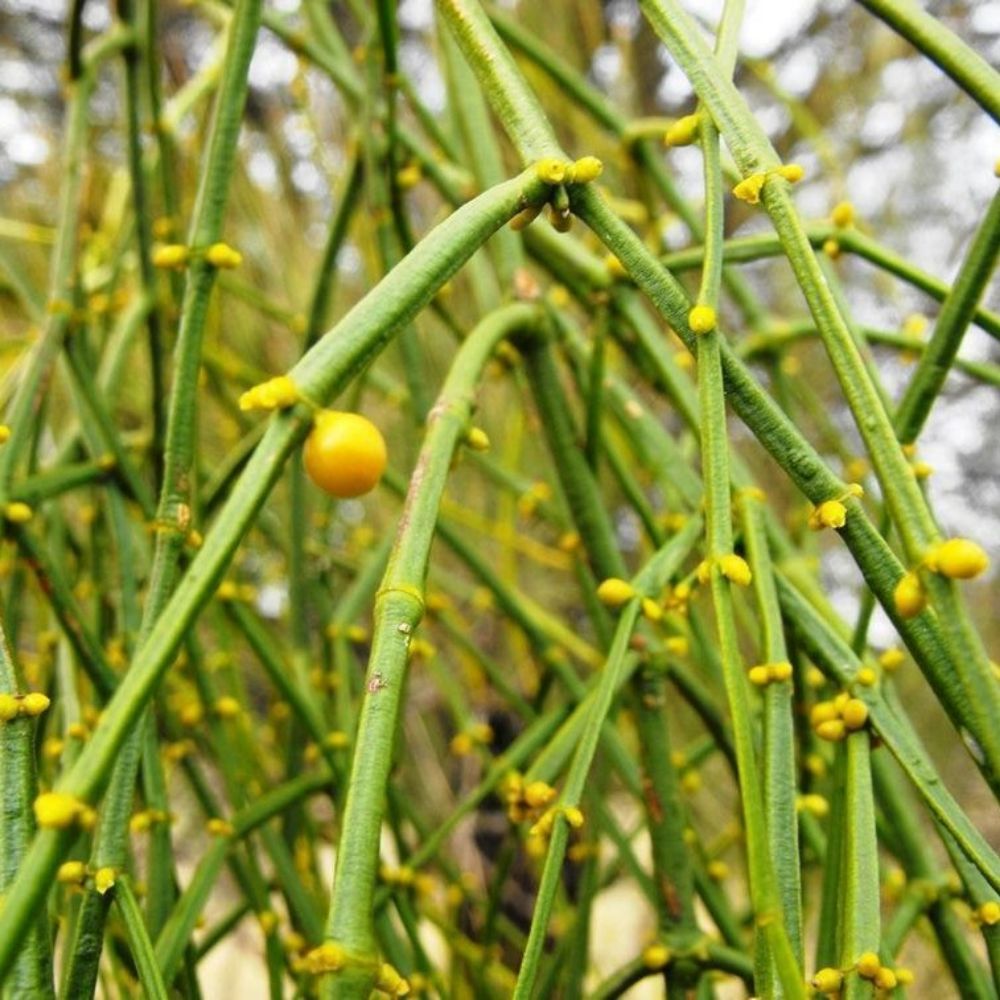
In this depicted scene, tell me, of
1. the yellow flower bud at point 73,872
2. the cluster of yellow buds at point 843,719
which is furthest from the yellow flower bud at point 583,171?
the yellow flower bud at point 73,872

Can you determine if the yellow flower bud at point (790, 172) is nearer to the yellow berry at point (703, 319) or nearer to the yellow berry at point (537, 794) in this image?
the yellow berry at point (703, 319)

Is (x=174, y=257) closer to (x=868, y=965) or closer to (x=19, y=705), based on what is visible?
(x=19, y=705)

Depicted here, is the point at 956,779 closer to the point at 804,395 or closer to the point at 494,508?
the point at 494,508

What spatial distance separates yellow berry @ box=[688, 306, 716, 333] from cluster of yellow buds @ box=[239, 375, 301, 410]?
149 millimetres

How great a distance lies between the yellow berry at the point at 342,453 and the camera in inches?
16.5

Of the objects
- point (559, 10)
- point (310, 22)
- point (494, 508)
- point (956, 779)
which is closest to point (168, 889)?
point (310, 22)

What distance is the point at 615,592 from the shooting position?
620 mm

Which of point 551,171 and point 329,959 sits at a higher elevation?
point 551,171

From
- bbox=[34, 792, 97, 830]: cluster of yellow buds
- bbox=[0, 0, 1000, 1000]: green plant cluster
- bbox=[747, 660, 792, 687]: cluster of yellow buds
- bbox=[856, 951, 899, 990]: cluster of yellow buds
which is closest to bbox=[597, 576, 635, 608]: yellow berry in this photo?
bbox=[0, 0, 1000, 1000]: green plant cluster

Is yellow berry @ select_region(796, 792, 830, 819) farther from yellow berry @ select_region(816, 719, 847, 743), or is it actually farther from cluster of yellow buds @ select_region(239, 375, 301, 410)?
cluster of yellow buds @ select_region(239, 375, 301, 410)

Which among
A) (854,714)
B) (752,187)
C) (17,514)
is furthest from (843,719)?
(17,514)

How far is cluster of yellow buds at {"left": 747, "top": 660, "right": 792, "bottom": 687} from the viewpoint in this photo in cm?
50

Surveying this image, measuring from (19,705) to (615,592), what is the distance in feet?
0.96

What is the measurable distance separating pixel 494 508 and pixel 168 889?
3.95 ft
